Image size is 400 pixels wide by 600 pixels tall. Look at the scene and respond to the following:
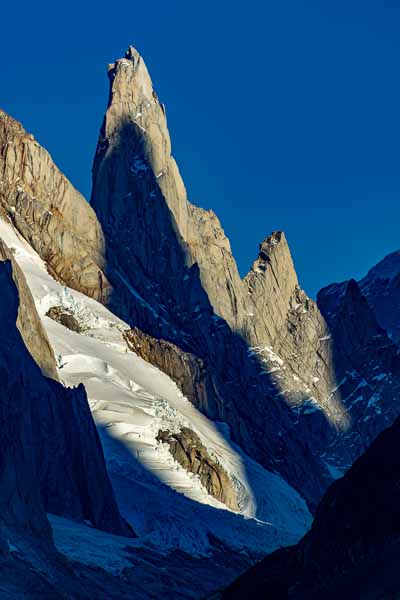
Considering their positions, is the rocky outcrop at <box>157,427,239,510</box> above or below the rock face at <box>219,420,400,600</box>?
above

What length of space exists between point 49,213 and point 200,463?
184 ft

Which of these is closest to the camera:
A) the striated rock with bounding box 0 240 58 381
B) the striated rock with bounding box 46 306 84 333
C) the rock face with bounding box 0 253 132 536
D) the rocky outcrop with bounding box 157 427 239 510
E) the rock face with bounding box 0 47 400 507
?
the rock face with bounding box 0 253 132 536

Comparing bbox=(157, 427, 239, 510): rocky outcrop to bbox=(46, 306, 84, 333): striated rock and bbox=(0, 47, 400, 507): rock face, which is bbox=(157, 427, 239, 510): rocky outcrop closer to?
bbox=(46, 306, 84, 333): striated rock

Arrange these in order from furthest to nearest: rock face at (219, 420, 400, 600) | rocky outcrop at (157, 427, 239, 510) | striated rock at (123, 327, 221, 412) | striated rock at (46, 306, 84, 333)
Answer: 1. striated rock at (123, 327, 221, 412)
2. striated rock at (46, 306, 84, 333)
3. rocky outcrop at (157, 427, 239, 510)
4. rock face at (219, 420, 400, 600)

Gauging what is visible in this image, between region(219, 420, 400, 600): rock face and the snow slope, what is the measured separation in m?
38.5

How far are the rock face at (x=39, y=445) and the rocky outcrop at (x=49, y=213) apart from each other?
70531 millimetres

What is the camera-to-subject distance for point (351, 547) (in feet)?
136

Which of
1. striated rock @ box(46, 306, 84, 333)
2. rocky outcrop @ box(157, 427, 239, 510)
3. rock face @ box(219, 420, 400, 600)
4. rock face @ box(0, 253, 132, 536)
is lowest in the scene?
rock face @ box(219, 420, 400, 600)

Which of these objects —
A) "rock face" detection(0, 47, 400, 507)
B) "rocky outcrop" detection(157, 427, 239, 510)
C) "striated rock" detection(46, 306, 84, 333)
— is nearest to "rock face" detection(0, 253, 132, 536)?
"rocky outcrop" detection(157, 427, 239, 510)

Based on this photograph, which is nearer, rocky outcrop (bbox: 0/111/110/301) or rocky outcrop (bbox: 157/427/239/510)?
rocky outcrop (bbox: 157/427/239/510)

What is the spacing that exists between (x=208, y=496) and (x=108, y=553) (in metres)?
40.1

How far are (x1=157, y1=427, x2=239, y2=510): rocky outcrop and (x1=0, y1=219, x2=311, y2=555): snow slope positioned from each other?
1094 mm

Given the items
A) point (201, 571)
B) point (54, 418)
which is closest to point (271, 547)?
point (201, 571)

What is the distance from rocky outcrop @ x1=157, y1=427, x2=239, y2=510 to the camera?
112375 mm
